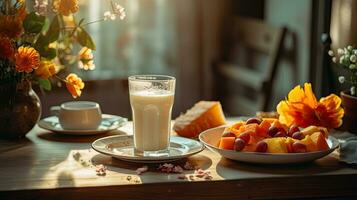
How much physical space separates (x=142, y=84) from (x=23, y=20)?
37cm

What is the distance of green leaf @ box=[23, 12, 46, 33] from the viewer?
1681 millimetres

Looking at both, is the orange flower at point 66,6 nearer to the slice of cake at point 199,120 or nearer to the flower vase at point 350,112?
the slice of cake at point 199,120

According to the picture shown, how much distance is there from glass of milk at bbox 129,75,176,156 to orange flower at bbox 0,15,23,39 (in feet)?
1.02

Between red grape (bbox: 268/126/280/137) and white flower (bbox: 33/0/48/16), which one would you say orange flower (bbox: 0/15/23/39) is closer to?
white flower (bbox: 33/0/48/16)

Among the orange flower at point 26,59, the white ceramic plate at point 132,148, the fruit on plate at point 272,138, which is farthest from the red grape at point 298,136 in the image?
the orange flower at point 26,59

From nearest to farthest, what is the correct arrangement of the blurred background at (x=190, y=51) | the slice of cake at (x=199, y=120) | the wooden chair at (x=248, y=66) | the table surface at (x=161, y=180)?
the table surface at (x=161, y=180), the slice of cake at (x=199, y=120), the wooden chair at (x=248, y=66), the blurred background at (x=190, y=51)

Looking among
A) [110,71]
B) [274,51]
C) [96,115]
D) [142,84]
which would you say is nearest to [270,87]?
[274,51]

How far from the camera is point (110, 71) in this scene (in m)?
3.54

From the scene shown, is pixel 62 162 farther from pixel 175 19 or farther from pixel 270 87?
pixel 175 19

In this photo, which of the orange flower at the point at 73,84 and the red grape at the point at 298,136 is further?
the orange flower at the point at 73,84

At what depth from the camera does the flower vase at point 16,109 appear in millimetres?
1726

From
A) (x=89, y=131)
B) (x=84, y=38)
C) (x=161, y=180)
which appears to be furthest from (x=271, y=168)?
(x=84, y=38)

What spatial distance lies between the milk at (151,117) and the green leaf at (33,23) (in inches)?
12.9

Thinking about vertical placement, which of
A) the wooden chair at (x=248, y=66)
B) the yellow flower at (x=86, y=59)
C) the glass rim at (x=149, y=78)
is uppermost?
the yellow flower at (x=86, y=59)
